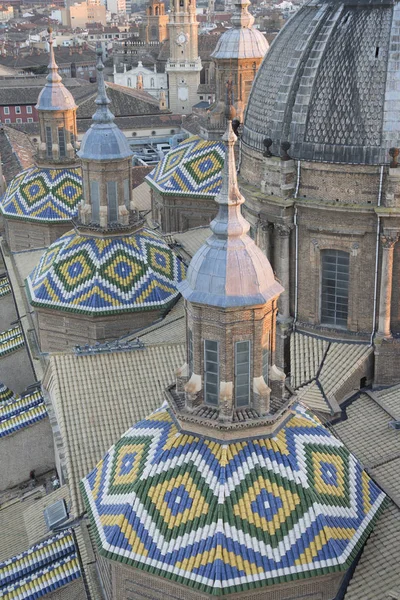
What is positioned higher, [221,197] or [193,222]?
[221,197]

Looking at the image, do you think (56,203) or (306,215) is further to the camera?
(56,203)

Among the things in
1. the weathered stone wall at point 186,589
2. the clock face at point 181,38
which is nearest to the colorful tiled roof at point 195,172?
the weathered stone wall at point 186,589

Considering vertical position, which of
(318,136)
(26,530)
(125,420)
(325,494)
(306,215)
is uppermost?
(318,136)

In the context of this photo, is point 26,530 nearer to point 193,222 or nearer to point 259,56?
point 193,222

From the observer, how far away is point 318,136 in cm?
2033

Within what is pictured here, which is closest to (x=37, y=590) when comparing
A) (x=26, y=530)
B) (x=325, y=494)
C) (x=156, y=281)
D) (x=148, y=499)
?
(x=26, y=530)

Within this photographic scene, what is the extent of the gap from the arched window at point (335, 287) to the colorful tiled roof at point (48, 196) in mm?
14886

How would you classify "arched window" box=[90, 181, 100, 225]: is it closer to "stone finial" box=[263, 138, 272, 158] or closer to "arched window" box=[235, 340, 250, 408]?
"stone finial" box=[263, 138, 272, 158]

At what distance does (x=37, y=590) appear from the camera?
59.5 feet

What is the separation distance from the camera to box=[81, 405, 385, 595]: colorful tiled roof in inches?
554

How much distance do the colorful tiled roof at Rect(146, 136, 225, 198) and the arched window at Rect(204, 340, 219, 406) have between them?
17.7 metres

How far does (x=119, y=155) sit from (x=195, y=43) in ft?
244

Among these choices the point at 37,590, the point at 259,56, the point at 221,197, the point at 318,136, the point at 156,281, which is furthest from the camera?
the point at 259,56

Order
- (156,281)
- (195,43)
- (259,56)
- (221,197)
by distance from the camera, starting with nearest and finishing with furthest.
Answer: (221,197), (156,281), (259,56), (195,43)
